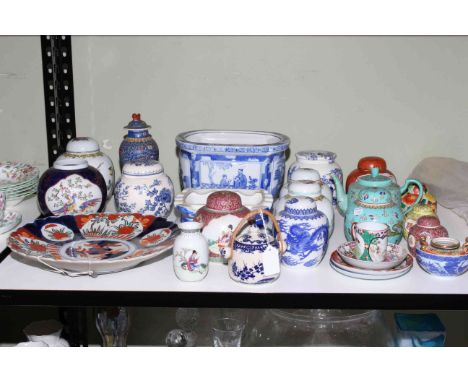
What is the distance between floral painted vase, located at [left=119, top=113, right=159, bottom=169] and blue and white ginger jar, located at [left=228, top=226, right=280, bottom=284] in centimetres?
47

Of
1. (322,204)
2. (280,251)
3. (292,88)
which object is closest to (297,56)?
(292,88)

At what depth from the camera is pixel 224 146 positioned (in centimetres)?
138

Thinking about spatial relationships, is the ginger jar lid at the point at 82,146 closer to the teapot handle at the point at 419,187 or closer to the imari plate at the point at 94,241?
the imari plate at the point at 94,241

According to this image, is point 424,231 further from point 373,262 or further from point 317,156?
point 317,156

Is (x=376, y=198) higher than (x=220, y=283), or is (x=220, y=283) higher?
(x=376, y=198)

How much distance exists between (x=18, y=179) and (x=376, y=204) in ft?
2.77

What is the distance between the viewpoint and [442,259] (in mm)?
1134

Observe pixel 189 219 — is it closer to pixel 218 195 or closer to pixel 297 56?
pixel 218 195

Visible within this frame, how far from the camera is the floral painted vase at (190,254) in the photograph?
44.5 inches

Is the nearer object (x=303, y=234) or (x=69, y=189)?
(x=303, y=234)

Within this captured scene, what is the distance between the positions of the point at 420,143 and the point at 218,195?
28.5 inches

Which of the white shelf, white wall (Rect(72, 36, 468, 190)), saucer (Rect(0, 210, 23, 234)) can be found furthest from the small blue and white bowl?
saucer (Rect(0, 210, 23, 234))

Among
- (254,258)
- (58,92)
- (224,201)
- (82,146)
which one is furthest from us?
(58,92)

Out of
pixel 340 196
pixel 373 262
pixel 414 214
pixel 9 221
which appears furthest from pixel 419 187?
pixel 9 221
